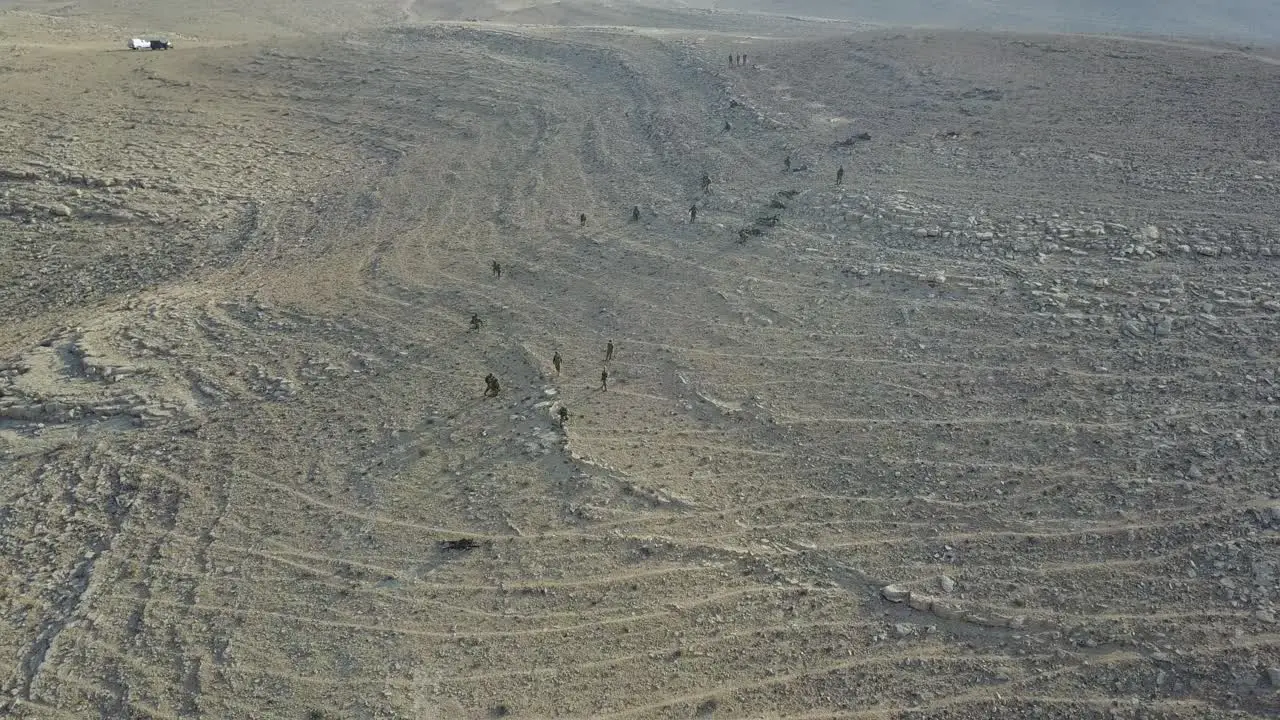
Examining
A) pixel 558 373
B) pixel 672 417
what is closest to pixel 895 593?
pixel 672 417

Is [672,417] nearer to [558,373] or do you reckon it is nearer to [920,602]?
[558,373]

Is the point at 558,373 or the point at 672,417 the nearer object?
the point at 672,417

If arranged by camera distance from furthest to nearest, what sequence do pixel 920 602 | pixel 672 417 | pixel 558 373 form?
pixel 558 373 < pixel 672 417 < pixel 920 602

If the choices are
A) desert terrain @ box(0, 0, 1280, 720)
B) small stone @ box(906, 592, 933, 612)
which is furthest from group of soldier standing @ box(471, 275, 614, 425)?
small stone @ box(906, 592, 933, 612)

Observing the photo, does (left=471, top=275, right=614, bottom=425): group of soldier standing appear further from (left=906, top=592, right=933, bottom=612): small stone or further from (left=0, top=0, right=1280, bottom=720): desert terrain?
(left=906, top=592, right=933, bottom=612): small stone

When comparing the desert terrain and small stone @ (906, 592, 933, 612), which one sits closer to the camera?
the desert terrain
